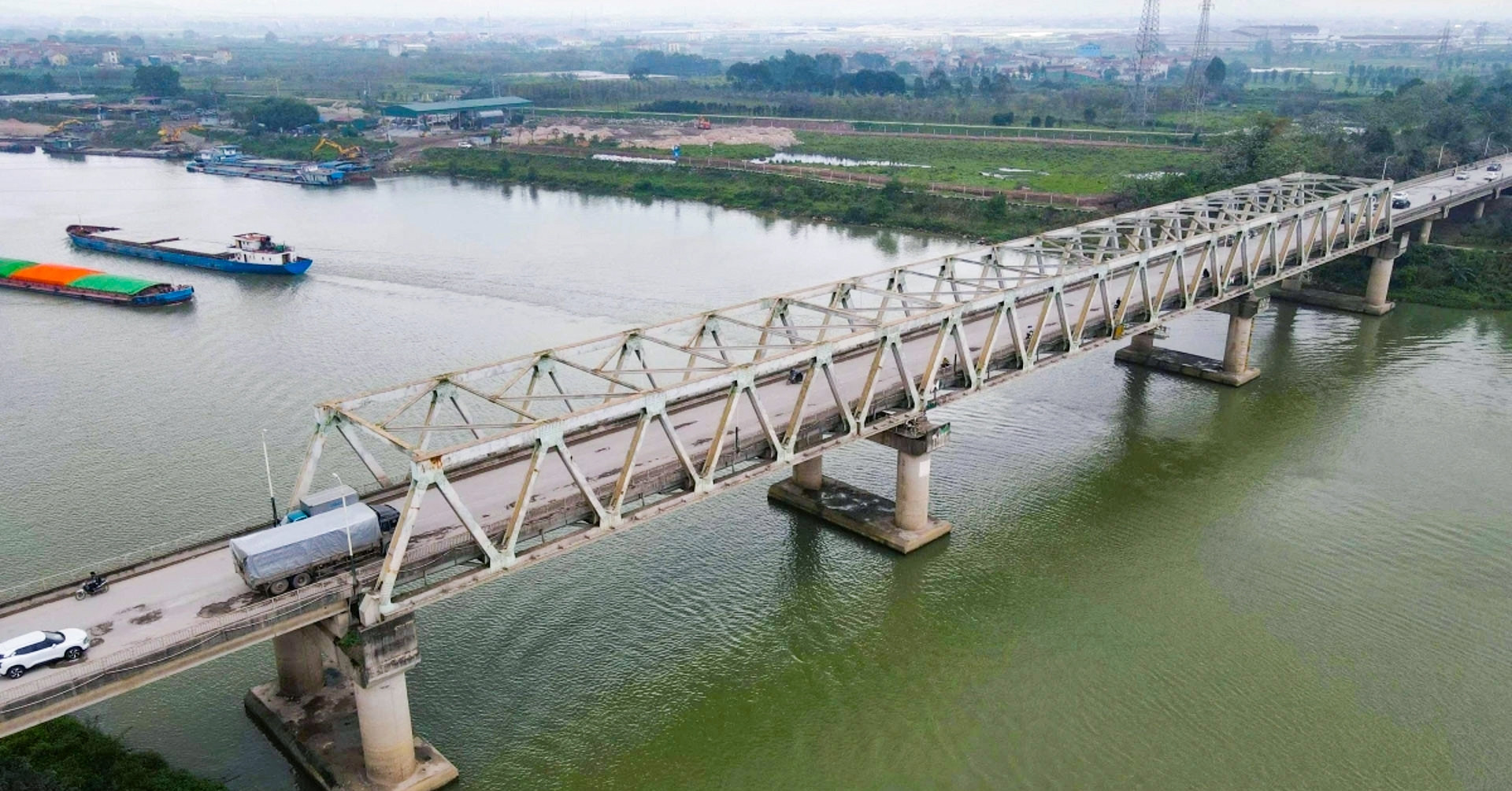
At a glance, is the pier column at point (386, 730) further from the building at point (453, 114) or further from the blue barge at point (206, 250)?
the building at point (453, 114)

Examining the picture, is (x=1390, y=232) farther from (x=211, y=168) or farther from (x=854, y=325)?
(x=211, y=168)

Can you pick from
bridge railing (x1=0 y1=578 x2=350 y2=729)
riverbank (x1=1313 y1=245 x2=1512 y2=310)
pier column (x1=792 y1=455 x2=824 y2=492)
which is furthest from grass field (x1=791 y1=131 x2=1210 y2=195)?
bridge railing (x1=0 y1=578 x2=350 y2=729)

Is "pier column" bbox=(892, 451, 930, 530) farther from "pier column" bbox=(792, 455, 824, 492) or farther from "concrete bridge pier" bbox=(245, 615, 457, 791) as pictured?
"concrete bridge pier" bbox=(245, 615, 457, 791)

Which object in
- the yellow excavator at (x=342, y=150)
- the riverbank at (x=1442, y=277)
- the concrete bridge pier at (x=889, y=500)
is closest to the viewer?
the concrete bridge pier at (x=889, y=500)

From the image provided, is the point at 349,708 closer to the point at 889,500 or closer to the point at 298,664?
the point at 298,664

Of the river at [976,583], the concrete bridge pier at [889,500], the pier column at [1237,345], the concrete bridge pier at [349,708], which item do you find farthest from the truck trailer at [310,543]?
the pier column at [1237,345]

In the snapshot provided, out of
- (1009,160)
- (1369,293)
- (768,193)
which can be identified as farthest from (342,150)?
(1369,293)
